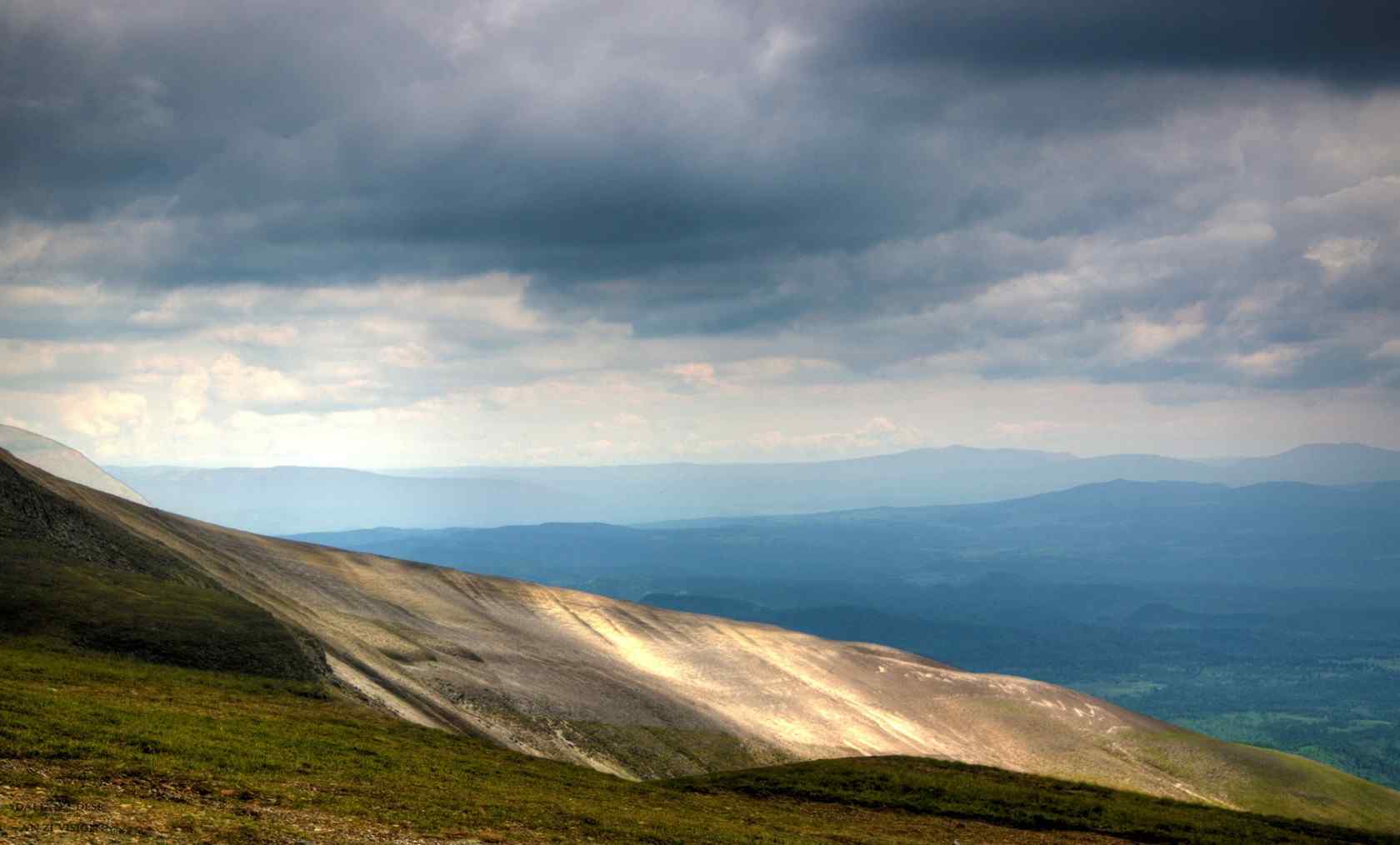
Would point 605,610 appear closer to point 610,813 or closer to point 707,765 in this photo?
point 707,765

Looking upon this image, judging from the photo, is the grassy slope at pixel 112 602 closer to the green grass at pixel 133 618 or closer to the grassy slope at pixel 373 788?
the green grass at pixel 133 618

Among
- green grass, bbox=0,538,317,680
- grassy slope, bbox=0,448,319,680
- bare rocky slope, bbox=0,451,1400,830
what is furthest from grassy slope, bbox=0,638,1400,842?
bare rocky slope, bbox=0,451,1400,830

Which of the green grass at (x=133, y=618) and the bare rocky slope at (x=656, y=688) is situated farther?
the bare rocky slope at (x=656, y=688)

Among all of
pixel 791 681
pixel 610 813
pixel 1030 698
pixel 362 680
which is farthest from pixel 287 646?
pixel 1030 698

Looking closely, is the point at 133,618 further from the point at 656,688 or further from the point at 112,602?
the point at 656,688

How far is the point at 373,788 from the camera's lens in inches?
1507

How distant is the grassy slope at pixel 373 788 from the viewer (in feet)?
100

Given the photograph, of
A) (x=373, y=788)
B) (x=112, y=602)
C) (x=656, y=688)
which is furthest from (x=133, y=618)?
(x=656, y=688)

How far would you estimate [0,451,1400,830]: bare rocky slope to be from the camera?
85.8 metres

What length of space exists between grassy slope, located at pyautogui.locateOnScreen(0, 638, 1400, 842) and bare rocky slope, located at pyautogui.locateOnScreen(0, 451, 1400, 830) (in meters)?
18.7

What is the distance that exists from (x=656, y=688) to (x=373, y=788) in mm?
77564

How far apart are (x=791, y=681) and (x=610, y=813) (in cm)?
9592

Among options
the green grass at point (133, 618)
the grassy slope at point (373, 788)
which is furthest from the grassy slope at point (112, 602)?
the grassy slope at point (373, 788)

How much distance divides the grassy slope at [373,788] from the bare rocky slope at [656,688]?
1872 cm
